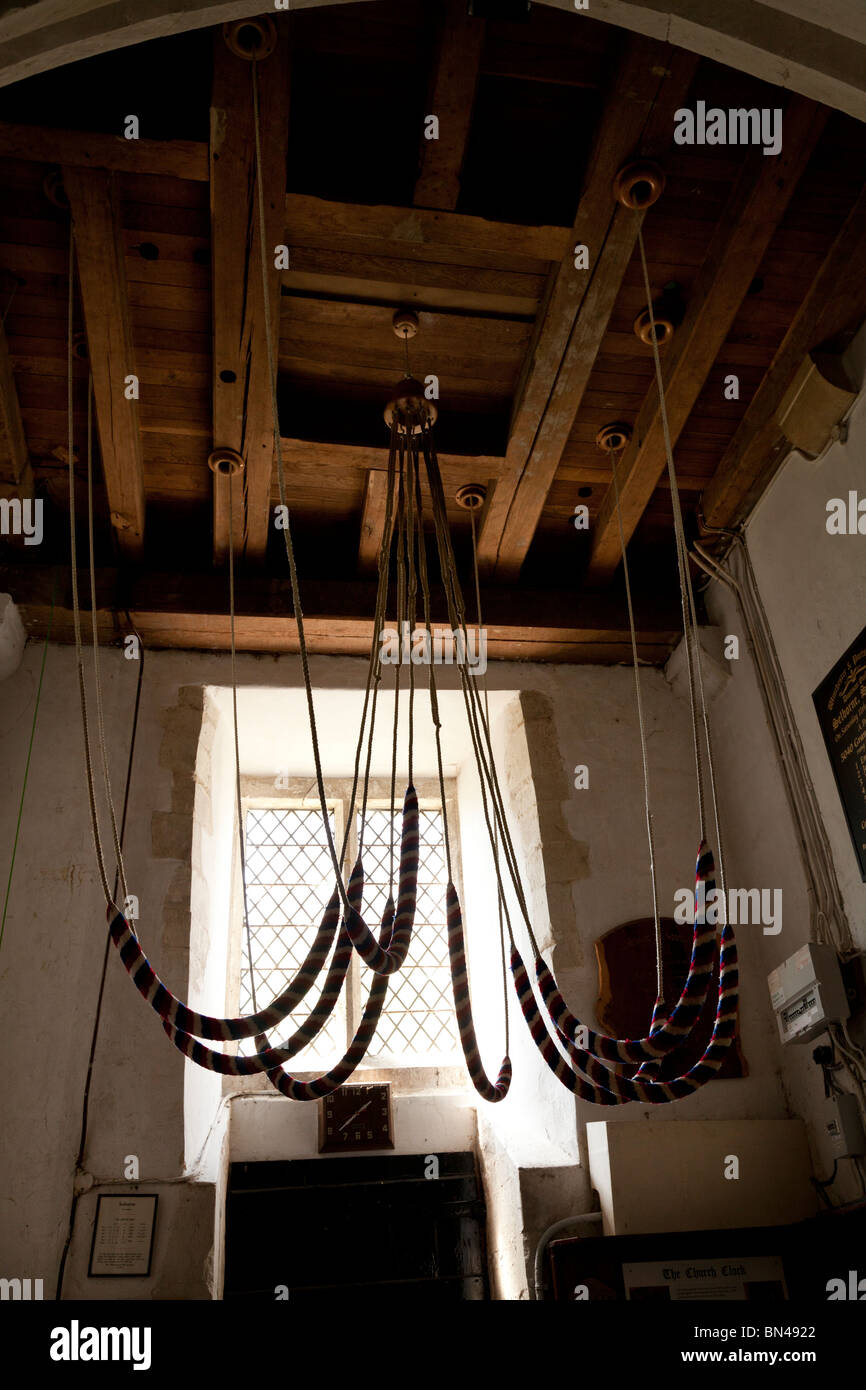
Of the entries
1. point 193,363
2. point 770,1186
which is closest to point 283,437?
point 193,363

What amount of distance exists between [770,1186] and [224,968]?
223 cm

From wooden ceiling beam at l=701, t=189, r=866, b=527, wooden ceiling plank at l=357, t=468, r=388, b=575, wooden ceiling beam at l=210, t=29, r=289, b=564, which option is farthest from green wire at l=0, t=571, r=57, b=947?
wooden ceiling beam at l=701, t=189, r=866, b=527

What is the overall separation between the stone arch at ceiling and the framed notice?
2.85 meters

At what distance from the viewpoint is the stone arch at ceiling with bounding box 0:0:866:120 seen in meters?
1.66

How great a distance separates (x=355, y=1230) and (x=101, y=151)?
356cm

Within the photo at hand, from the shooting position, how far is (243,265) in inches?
116

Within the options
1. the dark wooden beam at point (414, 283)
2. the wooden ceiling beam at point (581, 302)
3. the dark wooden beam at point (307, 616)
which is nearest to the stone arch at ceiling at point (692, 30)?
the wooden ceiling beam at point (581, 302)

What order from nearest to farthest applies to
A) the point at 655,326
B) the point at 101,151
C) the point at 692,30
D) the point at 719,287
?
the point at 692,30, the point at 101,151, the point at 719,287, the point at 655,326

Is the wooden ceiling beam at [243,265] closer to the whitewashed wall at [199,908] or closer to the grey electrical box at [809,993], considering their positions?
the whitewashed wall at [199,908]

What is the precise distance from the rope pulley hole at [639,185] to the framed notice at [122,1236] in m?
3.23

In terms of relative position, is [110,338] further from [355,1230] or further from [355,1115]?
[355,1230]

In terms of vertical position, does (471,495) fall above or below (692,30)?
above

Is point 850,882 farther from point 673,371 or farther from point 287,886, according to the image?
point 287,886

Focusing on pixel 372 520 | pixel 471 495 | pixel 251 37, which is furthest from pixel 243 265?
pixel 471 495
